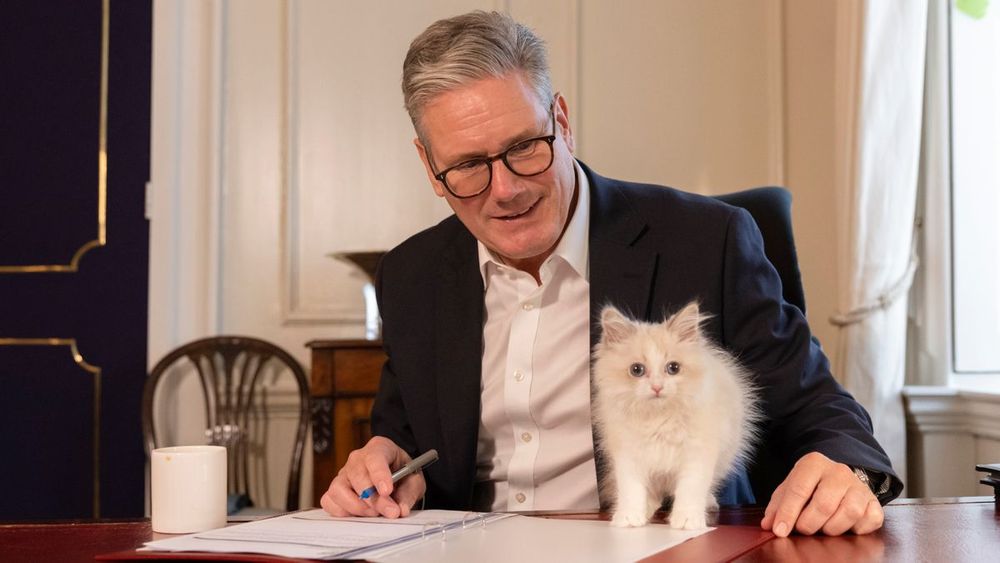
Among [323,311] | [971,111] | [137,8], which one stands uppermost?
[137,8]

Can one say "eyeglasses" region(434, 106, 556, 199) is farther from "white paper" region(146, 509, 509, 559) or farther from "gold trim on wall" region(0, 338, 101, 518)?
"gold trim on wall" region(0, 338, 101, 518)

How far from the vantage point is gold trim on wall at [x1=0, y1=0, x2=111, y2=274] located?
3.58 meters

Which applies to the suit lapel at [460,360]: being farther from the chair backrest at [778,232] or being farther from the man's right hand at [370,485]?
the chair backrest at [778,232]

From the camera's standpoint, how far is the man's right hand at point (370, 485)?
1330 millimetres

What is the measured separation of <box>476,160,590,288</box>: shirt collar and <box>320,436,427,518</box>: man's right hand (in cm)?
Answer: 43

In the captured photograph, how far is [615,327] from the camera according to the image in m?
1.14

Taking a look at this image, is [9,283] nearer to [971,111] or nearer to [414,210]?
[414,210]

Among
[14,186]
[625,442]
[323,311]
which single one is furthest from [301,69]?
[625,442]

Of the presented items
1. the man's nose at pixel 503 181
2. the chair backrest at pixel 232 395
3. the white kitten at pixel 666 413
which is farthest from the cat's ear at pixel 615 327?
the chair backrest at pixel 232 395

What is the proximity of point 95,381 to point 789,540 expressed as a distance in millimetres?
3062

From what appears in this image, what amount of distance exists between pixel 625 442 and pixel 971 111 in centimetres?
204

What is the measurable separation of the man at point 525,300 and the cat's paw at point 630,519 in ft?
0.87

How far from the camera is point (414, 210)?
3.63 meters

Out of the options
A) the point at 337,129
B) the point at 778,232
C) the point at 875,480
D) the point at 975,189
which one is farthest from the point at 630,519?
the point at 337,129
